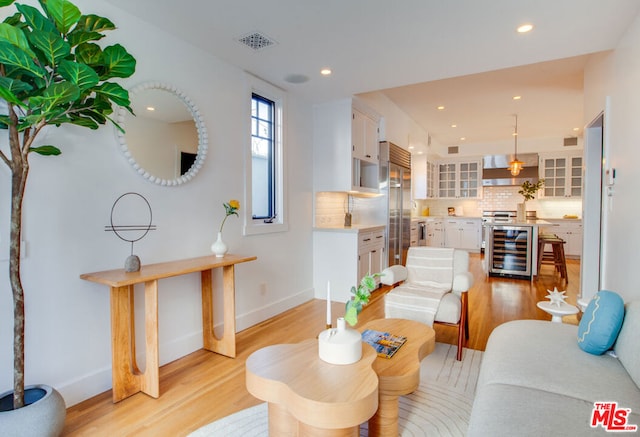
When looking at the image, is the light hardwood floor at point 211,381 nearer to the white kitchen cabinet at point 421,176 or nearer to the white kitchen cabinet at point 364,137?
the white kitchen cabinet at point 364,137

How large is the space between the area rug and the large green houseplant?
101cm

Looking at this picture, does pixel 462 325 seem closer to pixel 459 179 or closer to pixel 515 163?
pixel 515 163

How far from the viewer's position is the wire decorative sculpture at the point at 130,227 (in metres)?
2.25

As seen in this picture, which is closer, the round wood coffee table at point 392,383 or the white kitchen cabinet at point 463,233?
the round wood coffee table at point 392,383

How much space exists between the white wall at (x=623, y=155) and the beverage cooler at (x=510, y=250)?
2698mm

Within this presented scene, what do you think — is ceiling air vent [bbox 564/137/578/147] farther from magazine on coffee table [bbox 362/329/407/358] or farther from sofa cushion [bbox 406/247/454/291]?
magazine on coffee table [bbox 362/329/407/358]

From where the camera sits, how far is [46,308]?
2.04 metres

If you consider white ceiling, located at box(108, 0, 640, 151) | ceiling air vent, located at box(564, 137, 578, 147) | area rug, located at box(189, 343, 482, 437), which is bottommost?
area rug, located at box(189, 343, 482, 437)

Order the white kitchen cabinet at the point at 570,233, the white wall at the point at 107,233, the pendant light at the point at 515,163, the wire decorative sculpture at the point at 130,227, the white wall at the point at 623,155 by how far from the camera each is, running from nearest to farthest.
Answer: the white wall at the point at 107,233, the wire decorative sculpture at the point at 130,227, the white wall at the point at 623,155, the pendant light at the point at 515,163, the white kitchen cabinet at the point at 570,233

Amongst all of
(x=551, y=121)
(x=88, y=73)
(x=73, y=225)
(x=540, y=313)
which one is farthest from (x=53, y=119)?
(x=551, y=121)

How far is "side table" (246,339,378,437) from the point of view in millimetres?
1338

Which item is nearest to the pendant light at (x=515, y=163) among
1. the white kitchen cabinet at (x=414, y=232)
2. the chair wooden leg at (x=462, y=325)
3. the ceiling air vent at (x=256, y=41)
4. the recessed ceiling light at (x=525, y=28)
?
the white kitchen cabinet at (x=414, y=232)

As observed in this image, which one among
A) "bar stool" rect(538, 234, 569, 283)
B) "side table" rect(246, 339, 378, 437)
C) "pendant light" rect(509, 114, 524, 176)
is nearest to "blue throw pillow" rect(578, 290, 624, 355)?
"side table" rect(246, 339, 378, 437)

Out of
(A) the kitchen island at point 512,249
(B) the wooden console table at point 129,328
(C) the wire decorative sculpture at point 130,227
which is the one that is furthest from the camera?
(A) the kitchen island at point 512,249
